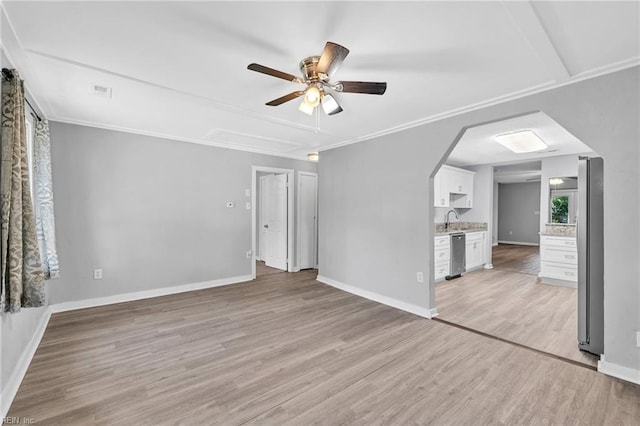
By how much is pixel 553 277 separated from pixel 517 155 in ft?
7.73

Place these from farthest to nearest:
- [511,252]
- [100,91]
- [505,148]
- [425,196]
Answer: [511,252] → [505,148] → [425,196] → [100,91]

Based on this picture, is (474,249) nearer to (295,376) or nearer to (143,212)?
(295,376)

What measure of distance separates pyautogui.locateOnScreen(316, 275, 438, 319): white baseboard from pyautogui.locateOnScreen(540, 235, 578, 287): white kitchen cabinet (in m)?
3.15

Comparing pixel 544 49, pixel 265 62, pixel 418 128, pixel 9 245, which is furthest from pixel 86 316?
pixel 544 49

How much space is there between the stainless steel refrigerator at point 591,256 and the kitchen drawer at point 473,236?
3.09 metres

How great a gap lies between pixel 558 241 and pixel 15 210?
7.16 meters

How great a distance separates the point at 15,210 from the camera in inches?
74.4

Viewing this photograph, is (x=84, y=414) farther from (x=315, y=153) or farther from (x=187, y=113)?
(x=315, y=153)

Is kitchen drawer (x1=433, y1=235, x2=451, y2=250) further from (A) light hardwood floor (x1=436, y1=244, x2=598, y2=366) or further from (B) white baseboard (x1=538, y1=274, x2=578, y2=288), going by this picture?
(B) white baseboard (x1=538, y1=274, x2=578, y2=288)

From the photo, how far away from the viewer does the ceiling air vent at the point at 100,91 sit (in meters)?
2.57

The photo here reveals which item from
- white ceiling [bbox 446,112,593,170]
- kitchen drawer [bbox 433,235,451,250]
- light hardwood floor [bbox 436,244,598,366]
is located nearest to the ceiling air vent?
white ceiling [bbox 446,112,593,170]

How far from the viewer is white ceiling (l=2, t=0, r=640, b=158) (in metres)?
1.59

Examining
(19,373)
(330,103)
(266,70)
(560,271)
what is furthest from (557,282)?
(19,373)

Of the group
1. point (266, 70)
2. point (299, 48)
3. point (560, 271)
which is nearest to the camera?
point (266, 70)
